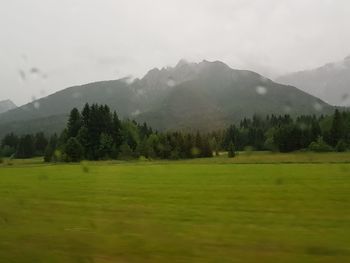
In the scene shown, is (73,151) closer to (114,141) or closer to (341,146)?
(114,141)

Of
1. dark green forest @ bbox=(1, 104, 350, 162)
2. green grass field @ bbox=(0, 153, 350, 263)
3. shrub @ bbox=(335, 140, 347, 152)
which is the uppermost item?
dark green forest @ bbox=(1, 104, 350, 162)

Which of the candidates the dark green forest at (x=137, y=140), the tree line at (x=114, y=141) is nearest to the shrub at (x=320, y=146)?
the dark green forest at (x=137, y=140)

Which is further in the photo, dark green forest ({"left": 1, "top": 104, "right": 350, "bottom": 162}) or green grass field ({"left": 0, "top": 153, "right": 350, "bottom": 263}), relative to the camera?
dark green forest ({"left": 1, "top": 104, "right": 350, "bottom": 162})

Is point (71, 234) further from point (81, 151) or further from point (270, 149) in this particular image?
point (270, 149)

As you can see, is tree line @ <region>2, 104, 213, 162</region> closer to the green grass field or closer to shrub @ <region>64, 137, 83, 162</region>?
shrub @ <region>64, 137, 83, 162</region>

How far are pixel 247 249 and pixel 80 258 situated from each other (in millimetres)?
3782

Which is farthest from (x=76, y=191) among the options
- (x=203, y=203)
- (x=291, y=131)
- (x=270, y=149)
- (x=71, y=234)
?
(x=270, y=149)

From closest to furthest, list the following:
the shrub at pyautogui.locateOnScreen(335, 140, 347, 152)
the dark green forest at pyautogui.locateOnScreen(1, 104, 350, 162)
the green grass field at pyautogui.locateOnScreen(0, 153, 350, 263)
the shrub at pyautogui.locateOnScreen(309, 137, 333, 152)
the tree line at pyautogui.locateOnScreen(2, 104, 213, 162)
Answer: the green grass field at pyautogui.locateOnScreen(0, 153, 350, 263) < the shrub at pyautogui.locateOnScreen(335, 140, 347, 152) < the dark green forest at pyautogui.locateOnScreen(1, 104, 350, 162) < the tree line at pyautogui.locateOnScreen(2, 104, 213, 162) < the shrub at pyautogui.locateOnScreen(309, 137, 333, 152)

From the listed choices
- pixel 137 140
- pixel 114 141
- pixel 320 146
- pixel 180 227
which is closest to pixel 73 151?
pixel 114 141

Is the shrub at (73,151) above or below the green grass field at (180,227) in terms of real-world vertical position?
above

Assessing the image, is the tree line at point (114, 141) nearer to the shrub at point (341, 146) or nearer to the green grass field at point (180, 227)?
the shrub at point (341, 146)

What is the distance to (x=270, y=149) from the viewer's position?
433ft

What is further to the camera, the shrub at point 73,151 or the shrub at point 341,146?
the shrub at point 341,146

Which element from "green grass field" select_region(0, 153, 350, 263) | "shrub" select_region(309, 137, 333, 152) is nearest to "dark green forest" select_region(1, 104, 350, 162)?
"shrub" select_region(309, 137, 333, 152)
